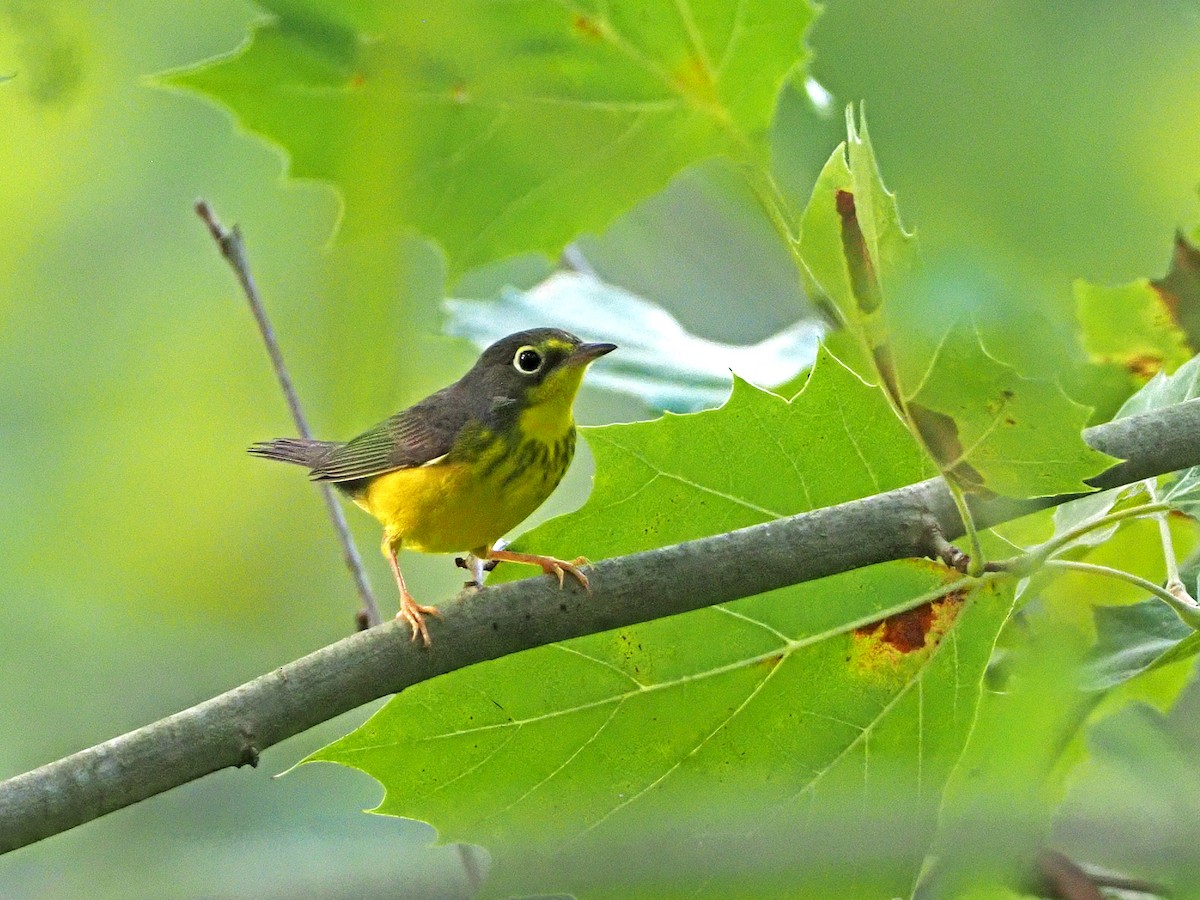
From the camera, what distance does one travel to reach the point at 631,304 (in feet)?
9.39

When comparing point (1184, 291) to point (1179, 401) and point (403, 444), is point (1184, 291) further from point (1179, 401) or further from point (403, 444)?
point (403, 444)

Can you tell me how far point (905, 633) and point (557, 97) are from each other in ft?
2.86

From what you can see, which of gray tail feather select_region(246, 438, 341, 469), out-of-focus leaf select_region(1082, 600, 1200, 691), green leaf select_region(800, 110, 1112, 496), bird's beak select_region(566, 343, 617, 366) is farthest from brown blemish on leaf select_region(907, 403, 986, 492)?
gray tail feather select_region(246, 438, 341, 469)

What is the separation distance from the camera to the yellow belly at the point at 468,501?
2611 mm

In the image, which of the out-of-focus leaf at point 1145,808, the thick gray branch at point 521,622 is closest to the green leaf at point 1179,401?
the thick gray branch at point 521,622

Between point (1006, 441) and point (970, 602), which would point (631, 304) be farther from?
point (1006, 441)

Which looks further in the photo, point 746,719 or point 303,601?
point 303,601

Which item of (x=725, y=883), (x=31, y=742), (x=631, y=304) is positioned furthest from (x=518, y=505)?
(x=31, y=742)

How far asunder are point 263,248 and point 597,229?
4.92 ft

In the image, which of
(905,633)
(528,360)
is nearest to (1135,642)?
(905,633)

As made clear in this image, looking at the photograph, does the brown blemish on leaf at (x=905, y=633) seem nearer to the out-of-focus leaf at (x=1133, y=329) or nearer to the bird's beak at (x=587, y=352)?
the out-of-focus leaf at (x=1133, y=329)

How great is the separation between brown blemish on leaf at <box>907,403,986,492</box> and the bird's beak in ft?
4.08

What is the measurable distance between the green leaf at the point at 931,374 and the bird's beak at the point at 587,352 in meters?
1.25

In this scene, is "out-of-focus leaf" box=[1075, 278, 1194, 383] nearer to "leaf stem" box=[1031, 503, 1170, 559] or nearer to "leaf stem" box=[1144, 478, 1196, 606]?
"leaf stem" box=[1144, 478, 1196, 606]
